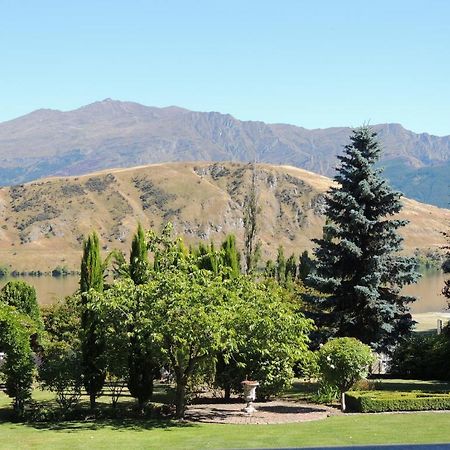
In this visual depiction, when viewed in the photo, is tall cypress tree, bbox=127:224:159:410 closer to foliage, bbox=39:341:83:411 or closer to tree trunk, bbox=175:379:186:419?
tree trunk, bbox=175:379:186:419

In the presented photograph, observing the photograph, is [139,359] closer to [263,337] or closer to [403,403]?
[263,337]

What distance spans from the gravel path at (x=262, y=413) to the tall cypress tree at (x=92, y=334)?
325 cm

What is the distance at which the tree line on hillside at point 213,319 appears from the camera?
20469 millimetres

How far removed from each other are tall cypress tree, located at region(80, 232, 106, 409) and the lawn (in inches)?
79.0

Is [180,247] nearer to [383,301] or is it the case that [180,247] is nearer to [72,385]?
[72,385]

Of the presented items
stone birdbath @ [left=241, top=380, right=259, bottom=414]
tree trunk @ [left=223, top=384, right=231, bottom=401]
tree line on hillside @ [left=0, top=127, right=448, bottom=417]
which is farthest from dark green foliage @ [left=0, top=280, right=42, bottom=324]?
stone birdbath @ [left=241, top=380, right=259, bottom=414]

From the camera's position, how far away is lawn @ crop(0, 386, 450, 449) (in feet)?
54.2

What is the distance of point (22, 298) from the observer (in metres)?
34.9

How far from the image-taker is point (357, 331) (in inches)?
1176

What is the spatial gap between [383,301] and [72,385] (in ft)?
45.9

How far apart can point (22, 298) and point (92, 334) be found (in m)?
13.4

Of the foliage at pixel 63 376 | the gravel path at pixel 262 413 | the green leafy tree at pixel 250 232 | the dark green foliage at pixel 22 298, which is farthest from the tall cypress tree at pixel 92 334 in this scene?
the green leafy tree at pixel 250 232

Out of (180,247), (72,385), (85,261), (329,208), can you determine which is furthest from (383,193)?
(72,385)

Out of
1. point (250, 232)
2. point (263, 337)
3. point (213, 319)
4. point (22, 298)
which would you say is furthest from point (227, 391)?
point (250, 232)
